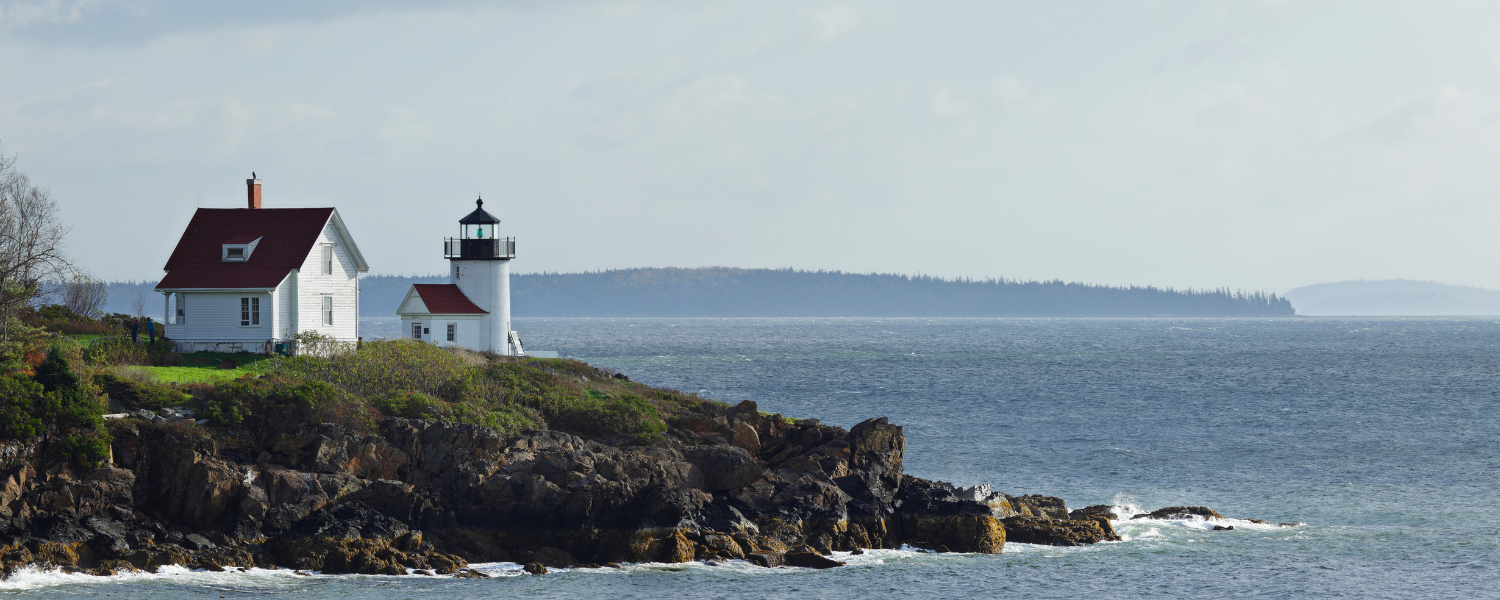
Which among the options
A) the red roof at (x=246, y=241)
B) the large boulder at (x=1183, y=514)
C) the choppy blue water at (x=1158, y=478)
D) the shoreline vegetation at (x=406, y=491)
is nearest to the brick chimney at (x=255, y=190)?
the red roof at (x=246, y=241)

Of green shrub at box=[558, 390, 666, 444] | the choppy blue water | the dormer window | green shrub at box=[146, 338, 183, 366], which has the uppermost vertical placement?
the dormer window

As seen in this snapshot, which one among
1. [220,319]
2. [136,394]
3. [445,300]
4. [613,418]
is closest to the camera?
[136,394]

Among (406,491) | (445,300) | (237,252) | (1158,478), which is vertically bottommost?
(1158,478)

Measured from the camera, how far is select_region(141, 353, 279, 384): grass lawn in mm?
33969

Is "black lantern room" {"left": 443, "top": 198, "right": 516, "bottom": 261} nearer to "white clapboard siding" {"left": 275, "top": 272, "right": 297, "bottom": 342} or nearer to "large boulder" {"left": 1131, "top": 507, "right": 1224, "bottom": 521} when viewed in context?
"white clapboard siding" {"left": 275, "top": 272, "right": 297, "bottom": 342}

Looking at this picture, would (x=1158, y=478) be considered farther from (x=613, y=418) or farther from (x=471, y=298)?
(x=471, y=298)

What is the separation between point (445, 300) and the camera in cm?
5169

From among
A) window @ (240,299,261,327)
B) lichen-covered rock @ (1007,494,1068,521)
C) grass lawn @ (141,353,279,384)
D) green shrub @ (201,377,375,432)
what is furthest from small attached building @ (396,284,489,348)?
lichen-covered rock @ (1007,494,1068,521)

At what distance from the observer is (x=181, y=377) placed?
34375mm

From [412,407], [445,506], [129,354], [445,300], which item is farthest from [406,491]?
[445,300]

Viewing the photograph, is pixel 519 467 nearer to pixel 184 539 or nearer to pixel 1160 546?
pixel 184 539

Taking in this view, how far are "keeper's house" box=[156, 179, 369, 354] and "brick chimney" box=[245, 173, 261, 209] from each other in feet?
3.72

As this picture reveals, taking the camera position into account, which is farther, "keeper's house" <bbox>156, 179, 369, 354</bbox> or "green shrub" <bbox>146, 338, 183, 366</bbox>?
"keeper's house" <bbox>156, 179, 369, 354</bbox>

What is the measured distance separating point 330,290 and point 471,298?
859 cm
